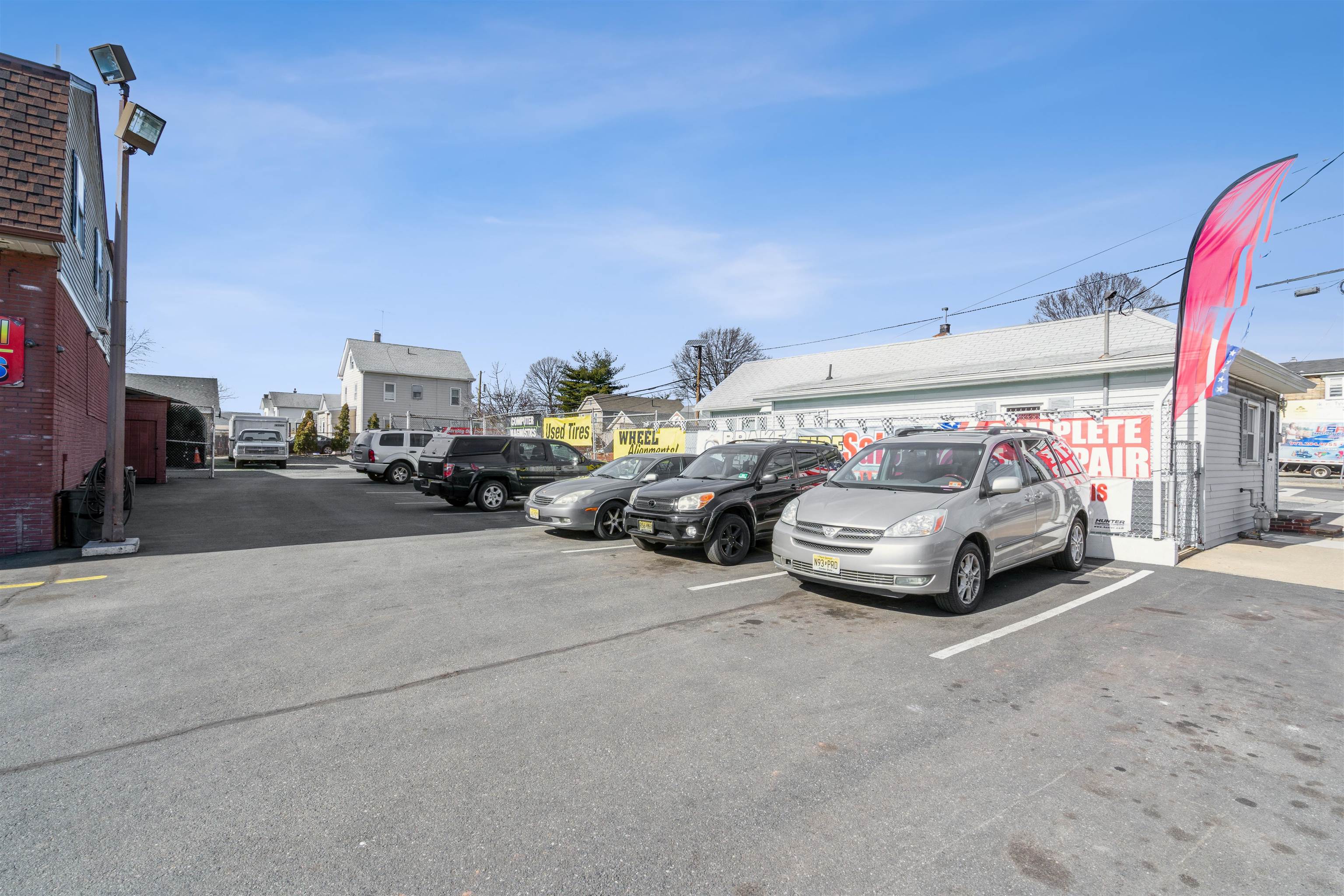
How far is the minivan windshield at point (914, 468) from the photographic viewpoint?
6551 mm

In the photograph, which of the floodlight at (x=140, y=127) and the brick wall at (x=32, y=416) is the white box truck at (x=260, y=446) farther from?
the floodlight at (x=140, y=127)

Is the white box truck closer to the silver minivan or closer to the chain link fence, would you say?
the chain link fence

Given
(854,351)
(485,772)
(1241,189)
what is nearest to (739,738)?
(485,772)

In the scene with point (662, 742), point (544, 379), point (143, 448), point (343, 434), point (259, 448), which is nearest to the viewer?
point (662, 742)

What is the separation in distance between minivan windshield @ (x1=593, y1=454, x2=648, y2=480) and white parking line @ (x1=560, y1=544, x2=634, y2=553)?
1409 millimetres

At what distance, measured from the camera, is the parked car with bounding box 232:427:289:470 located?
31.1 m

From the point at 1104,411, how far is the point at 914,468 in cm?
658

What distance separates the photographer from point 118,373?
874 centimetres

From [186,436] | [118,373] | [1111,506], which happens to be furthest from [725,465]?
[186,436]

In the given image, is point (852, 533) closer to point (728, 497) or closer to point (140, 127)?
point (728, 497)

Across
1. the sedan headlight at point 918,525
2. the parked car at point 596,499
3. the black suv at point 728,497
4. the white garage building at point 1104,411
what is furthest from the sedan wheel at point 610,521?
the sedan headlight at point 918,525

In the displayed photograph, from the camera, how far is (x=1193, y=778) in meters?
3.20

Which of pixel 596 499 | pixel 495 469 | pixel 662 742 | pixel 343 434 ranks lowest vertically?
pixel 662 742

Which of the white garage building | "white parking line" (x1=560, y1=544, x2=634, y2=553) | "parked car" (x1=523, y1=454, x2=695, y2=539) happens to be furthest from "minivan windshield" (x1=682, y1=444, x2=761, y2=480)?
the white garage building
